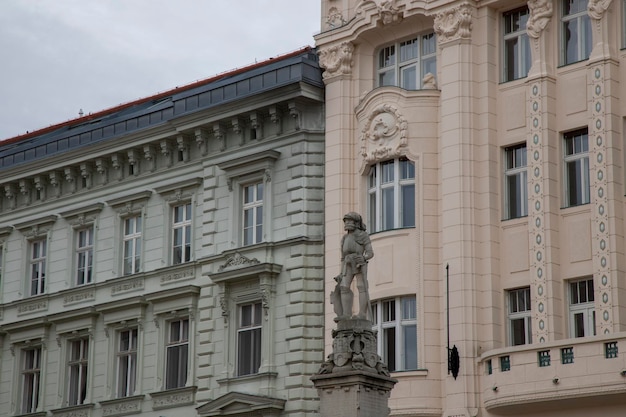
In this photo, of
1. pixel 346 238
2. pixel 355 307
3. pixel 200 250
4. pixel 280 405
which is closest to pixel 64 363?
pixel 200 250

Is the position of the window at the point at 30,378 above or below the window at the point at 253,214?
below

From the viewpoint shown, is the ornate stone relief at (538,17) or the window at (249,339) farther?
the window at (249,339)

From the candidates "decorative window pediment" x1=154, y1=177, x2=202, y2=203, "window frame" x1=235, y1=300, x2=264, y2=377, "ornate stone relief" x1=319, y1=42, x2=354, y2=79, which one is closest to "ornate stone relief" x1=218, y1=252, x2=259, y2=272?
"window frame" x1=235, y1=300, x2=264, y2=377

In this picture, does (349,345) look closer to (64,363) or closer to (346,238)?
(346,238)

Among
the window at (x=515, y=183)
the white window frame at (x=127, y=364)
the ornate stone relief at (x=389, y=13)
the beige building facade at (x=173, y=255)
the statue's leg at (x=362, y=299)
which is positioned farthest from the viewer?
the white window frame at (x=127, y=364)

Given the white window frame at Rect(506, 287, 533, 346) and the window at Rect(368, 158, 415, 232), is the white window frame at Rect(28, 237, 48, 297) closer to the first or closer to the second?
the window at Rect(368, 158, 415, 232)

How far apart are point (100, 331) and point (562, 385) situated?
18.0 meters

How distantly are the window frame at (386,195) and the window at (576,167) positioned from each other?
445cm

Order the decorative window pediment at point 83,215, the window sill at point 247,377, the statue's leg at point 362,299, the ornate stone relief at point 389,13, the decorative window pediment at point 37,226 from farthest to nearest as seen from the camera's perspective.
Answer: the decorative window pediment at point 37,226 < the decorative window pediment at point 83,215 < the window sill at point 247,377 < the ornate stone relief at point 389,13 < the statue's leg at point 362,299

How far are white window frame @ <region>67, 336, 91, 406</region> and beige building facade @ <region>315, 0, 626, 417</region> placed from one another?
34.3 ft

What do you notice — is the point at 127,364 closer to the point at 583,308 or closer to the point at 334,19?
the point at 334,19

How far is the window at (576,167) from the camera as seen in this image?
38.8 metres

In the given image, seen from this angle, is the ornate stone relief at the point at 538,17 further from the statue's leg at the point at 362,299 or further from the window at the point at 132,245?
the window at the point at 132,245

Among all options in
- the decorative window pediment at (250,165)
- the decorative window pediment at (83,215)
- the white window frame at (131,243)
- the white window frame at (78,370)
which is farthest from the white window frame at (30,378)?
the decorative window pediment at (250,165)
